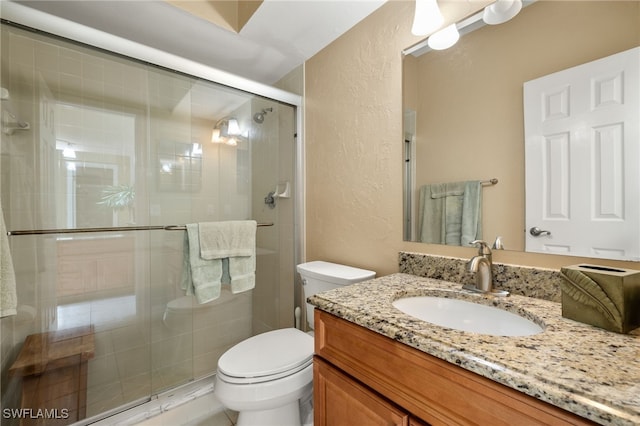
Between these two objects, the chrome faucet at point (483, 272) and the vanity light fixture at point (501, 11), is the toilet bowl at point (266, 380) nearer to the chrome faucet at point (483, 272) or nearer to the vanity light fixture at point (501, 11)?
the chrome faucet at point (483, 272)

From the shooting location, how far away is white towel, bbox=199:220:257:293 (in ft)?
5.27

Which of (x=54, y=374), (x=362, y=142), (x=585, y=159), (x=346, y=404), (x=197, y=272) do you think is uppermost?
(x=362, y=142)

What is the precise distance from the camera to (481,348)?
56cm

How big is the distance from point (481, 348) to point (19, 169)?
6.48 ft

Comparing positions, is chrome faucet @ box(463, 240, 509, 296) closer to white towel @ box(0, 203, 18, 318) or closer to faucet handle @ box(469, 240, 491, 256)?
faucet handle @ box(469, 240, 491, 256)

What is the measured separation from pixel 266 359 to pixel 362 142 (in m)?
1.14

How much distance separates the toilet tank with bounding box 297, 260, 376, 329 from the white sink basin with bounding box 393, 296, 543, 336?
375 millimetres

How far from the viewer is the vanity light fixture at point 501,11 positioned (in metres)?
0.94

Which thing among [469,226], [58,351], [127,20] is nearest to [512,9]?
[469,226]

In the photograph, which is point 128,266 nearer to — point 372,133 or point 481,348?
point 372,133

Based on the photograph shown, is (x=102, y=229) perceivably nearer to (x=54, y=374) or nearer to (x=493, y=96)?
(x=54, y=374)

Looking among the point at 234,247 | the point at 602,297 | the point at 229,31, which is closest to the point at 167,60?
the point at 229,31

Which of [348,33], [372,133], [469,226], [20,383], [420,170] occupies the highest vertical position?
[348,33]

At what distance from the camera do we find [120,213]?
1603mm
